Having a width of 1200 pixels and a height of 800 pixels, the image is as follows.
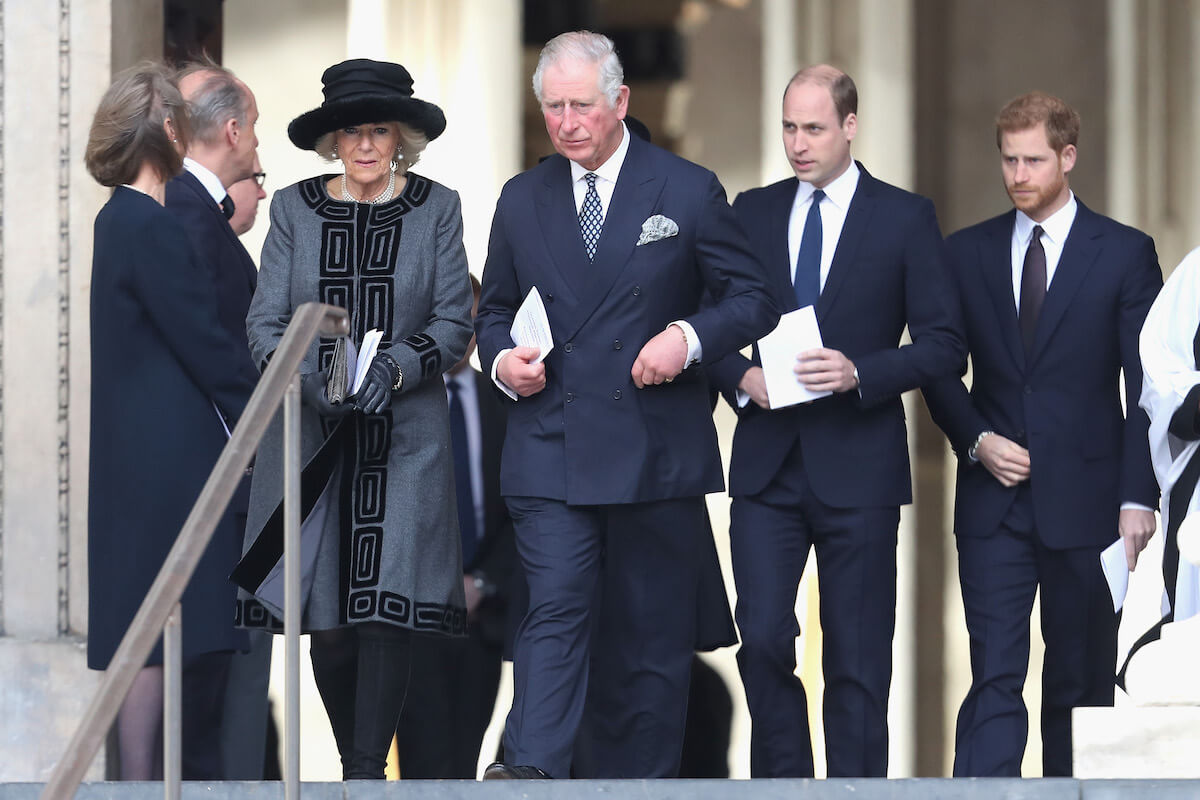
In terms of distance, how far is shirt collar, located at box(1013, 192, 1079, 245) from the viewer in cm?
665

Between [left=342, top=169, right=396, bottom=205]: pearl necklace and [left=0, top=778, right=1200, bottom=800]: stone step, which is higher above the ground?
[left=342, top=169, right=396, bottom=205]: pearl necklace

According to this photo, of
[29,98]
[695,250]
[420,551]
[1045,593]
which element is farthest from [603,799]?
[29,98]

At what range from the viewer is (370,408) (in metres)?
5.59

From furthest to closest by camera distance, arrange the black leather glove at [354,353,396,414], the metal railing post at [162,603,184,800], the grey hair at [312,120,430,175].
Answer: the grey hair at [312,120,430,175] → the black leather glove at [354,353,396,414] → the metal railing post at [162,603,184,800]

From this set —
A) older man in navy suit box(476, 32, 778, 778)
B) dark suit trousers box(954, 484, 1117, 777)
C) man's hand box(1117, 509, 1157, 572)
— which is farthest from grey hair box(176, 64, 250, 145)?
man's hand box(1117, 509, 1157, 572)

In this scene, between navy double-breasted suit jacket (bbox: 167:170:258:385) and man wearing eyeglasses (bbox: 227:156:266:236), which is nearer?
navy double-breasted suit jacket (bbox: 167:170:258:385)

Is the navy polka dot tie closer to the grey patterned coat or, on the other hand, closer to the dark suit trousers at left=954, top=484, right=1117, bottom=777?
the grey patterned coat

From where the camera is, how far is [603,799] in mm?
5043

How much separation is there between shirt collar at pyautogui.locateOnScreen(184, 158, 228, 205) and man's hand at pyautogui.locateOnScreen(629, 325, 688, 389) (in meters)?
1.48

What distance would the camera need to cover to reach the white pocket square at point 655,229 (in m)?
5.81

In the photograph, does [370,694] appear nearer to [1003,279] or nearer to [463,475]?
[463,475]

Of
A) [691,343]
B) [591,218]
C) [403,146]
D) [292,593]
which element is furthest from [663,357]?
[292,593]

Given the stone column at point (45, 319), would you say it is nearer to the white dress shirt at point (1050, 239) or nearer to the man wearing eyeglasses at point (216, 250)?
the man wearing eyeglasses at point (216, 250)

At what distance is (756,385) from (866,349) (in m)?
0.34
